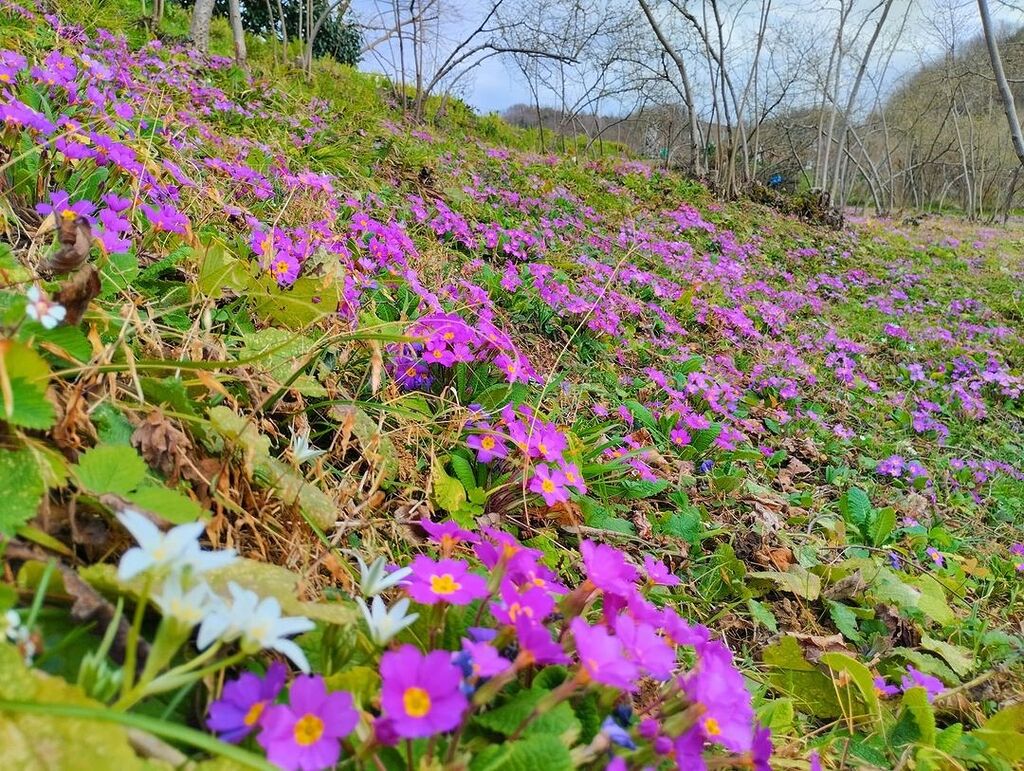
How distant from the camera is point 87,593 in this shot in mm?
640

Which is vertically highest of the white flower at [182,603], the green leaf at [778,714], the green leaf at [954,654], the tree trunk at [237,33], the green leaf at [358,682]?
the tree trunk at [237,33]

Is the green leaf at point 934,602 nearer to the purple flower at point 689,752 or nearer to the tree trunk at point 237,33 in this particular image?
the purple flower at point 689,752

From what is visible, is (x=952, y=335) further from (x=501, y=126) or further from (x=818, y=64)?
(x=818, y=64)

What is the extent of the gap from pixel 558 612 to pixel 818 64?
21.2 m

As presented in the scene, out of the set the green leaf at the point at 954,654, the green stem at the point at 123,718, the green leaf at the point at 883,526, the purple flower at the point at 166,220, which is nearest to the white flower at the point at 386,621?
the green stem at the point at 123,718

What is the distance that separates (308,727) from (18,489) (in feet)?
1.37

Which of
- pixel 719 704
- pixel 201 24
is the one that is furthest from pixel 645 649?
pixel 201 24

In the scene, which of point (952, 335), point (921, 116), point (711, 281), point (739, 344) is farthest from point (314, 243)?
point (921, 116)

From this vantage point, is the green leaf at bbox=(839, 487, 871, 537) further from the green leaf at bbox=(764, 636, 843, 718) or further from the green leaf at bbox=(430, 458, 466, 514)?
the green leaf at bbox=(430, 458, 466, 514)

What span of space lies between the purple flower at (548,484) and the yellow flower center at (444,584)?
691 mm

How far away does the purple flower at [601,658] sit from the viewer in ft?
2.17

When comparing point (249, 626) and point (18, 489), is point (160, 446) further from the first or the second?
point (249, 626)

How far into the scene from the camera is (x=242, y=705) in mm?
578

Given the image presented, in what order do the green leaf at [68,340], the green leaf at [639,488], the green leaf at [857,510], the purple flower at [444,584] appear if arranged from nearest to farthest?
the purple flower at [444,584] < the green leaf at [68,340] < the green leaf at [639,488] < the green leaf at [857,510]
